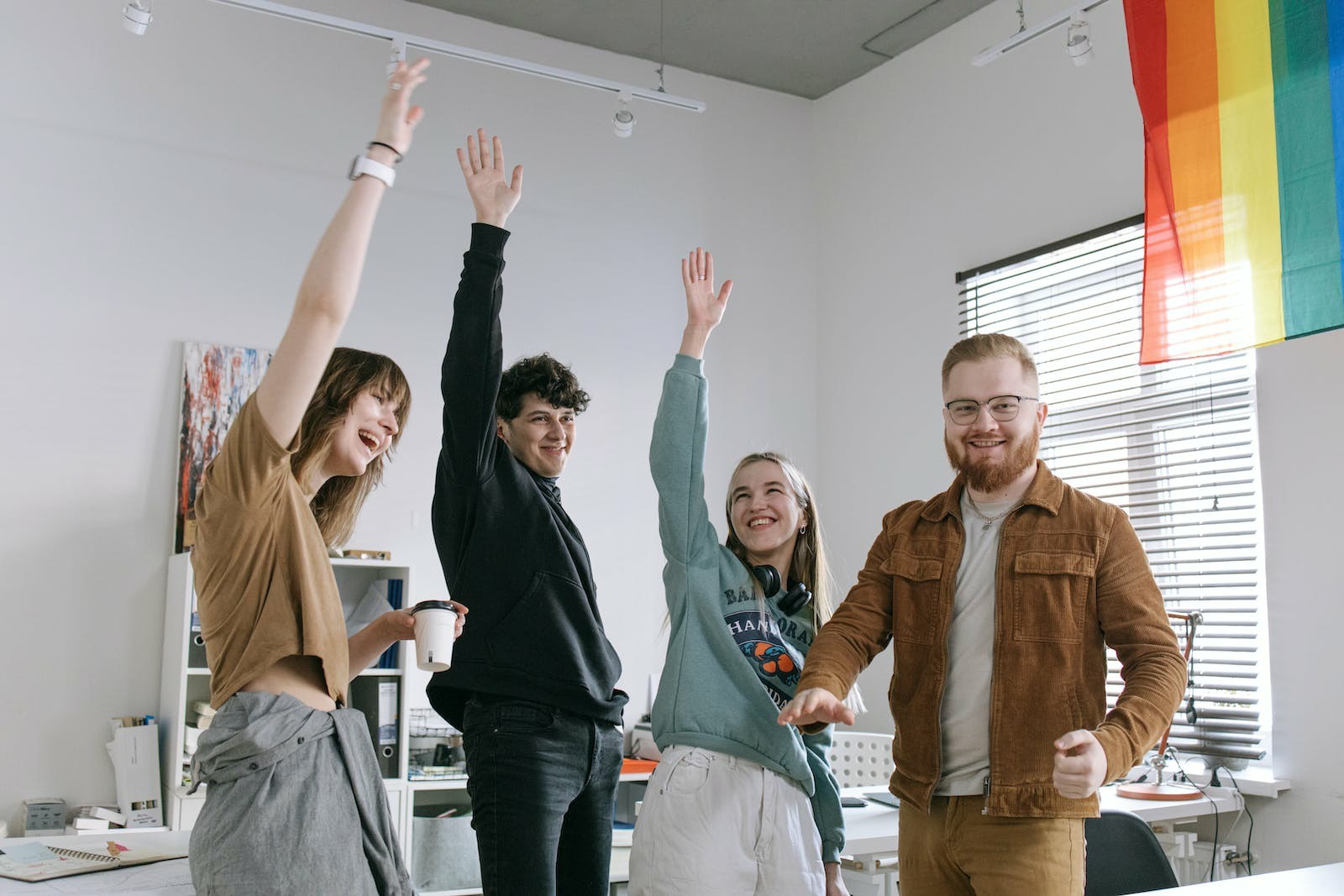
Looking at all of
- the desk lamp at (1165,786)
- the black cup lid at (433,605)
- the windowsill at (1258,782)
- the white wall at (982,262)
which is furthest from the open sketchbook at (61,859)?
the white wall at (982,262)

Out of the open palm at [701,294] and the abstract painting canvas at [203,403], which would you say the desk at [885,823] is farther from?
the abstract painting canvas at [203,403]

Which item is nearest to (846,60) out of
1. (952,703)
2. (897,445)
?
(897,445)

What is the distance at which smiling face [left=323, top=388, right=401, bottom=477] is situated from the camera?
5.04 feet

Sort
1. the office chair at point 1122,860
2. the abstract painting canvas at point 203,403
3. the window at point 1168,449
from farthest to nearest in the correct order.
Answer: the abstract painting canvas at point 203,403 < the window at point 1168,449 < the office chair at point 1122,860

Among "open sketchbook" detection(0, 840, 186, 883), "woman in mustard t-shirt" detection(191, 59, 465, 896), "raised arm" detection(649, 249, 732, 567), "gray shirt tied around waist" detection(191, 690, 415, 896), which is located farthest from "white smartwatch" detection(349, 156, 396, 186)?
Result: "open sketchbook" detection(0, 840, 186, 883)

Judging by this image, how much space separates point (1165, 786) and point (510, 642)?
2417 mm

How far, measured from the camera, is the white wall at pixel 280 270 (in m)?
3.95

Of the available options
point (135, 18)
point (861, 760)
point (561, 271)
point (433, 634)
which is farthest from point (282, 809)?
point (561, 271)

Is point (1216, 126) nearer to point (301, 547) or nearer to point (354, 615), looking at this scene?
point (301, 547)

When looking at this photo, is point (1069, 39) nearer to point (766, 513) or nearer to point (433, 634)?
point (766, 513)

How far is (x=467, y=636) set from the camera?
6.59ft

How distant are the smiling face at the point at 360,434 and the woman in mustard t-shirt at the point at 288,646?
37mm

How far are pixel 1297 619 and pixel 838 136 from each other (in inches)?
124

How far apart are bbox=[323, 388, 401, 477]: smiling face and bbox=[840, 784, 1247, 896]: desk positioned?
1470mm
